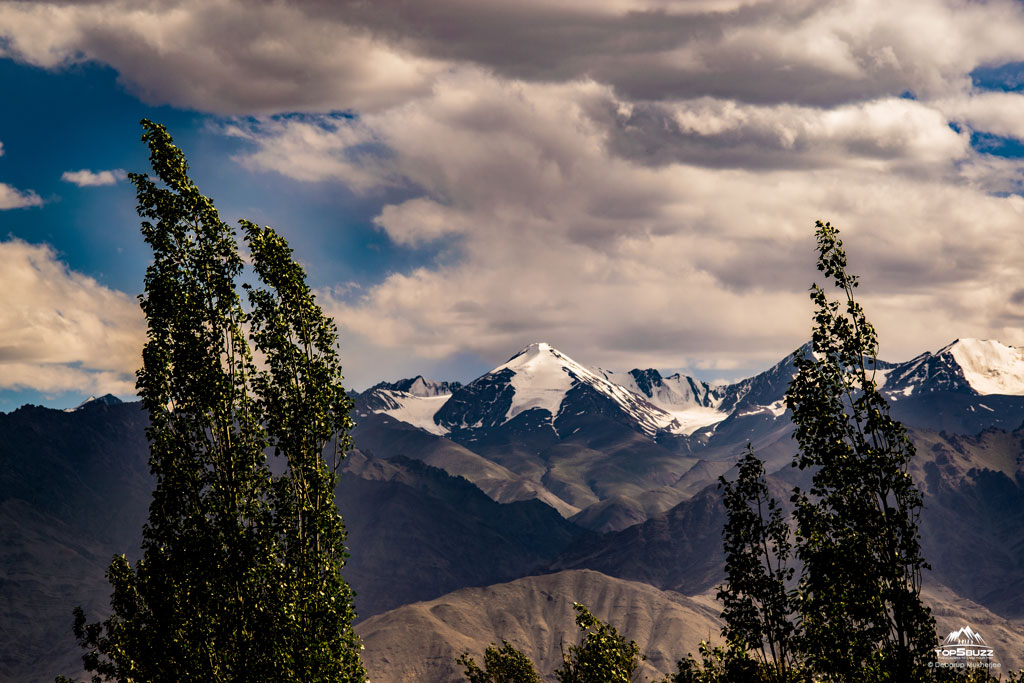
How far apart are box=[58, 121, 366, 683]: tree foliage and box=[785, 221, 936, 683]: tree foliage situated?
20.6 metres

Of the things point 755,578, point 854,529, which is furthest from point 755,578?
point 854,529

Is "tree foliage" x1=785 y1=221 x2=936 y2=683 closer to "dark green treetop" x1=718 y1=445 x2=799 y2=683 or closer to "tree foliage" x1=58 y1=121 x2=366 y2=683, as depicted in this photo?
"dark green treetop" x1=718 y1=445 x2=799 y2=683

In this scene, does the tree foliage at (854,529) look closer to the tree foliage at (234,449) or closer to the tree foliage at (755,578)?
the tree foliage at (755,578)

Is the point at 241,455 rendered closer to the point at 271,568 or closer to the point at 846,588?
the point at 271,568

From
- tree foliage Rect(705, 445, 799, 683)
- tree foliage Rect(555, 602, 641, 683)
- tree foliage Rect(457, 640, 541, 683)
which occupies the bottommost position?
tree foliage Rect(457, 640, 541, 683)

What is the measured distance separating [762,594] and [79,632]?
75.6 m

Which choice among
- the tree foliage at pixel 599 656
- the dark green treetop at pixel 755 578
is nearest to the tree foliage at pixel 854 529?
the dark green treetop at pixel 755 578

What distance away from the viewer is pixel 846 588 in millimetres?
39844

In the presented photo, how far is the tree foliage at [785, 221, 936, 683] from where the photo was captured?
127 feet

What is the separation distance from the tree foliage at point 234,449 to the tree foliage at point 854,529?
20.6 meters

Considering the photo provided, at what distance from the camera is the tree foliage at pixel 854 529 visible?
38625 millimetres

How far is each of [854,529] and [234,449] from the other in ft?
93.6

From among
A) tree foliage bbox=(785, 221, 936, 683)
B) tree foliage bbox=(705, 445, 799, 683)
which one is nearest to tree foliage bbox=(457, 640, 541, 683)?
tree foliage bbox=(705, 445, 799, 683)

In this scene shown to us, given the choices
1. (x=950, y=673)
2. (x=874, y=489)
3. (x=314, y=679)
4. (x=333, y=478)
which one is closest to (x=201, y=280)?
(x=333, y=478)
